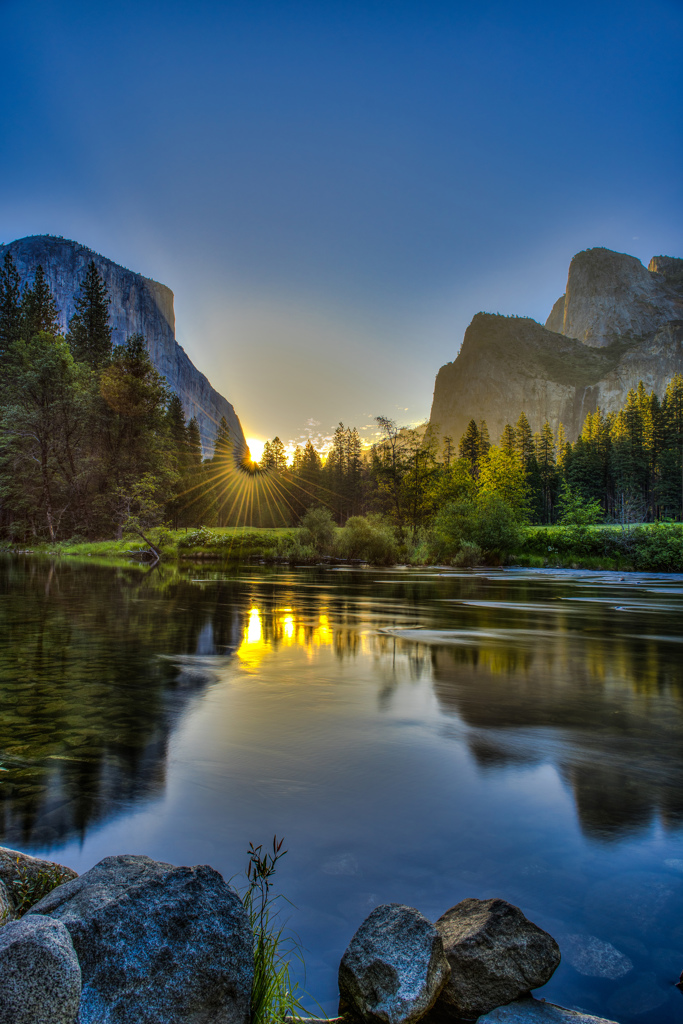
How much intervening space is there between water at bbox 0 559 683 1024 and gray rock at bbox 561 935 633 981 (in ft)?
0.04

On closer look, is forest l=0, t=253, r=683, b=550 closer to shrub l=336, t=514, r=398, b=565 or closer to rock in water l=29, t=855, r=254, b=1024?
shrub l=336, t=514, r=398, b=565

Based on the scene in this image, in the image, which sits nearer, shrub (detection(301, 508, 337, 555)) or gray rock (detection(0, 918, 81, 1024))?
gray rock (detection(0, 918, 81, 1024))

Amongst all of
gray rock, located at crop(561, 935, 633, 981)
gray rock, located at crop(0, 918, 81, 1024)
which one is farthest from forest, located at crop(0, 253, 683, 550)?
gray rock, located at crop(0, 918, 81, 1024)

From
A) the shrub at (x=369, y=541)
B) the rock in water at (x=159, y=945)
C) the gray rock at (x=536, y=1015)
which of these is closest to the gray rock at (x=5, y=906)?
the rock in water at (x=159, y=945)

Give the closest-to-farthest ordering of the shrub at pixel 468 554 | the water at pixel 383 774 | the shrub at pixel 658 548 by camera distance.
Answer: the water at pixel 383 774 < the shrub at pixel 658 548 < the shrub at pixel 468 554

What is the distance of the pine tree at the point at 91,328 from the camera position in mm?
67562

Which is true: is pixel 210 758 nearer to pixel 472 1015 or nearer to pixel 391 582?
pixel 472 1015

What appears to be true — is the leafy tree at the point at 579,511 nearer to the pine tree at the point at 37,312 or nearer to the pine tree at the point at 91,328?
the pine tree at the point at 91,328

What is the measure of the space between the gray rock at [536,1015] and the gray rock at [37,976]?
5.66 ft

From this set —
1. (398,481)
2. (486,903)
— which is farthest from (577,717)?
(398,481)

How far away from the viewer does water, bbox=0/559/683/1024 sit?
10.5 ft

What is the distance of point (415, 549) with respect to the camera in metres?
45.8

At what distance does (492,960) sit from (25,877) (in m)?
2.41

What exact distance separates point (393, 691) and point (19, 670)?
622 cm
